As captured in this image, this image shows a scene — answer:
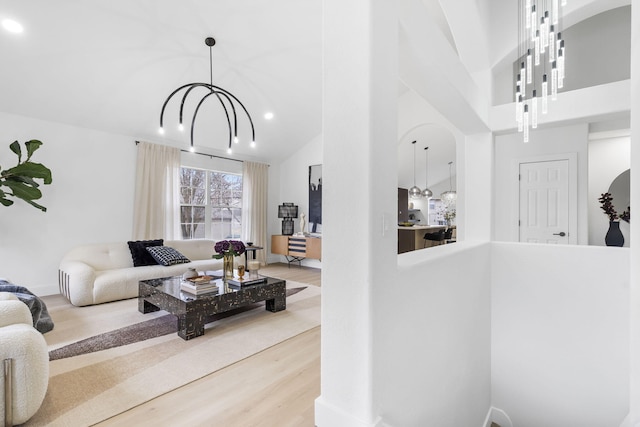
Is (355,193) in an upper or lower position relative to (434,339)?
upper

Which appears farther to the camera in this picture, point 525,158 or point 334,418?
point 525,158

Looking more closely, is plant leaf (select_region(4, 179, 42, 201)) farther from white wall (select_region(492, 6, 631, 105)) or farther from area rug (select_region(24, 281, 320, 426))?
white wall (select_region(492, 6, 631, 105))

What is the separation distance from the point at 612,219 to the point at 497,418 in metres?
3.28

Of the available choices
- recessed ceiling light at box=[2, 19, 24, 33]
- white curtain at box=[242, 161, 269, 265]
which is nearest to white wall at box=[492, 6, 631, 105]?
white curtain at box=[242, 161, 269, 265]

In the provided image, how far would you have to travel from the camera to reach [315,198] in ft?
22.4

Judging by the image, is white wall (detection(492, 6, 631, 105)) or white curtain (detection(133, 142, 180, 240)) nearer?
white wall (detection(492, 6, 631, 105))

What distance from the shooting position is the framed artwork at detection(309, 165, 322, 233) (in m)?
6.77

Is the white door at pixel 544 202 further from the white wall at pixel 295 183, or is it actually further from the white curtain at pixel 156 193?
the white curtain at pixel 156 193

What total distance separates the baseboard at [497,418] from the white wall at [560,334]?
4 cm

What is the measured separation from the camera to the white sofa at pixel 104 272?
379 cm

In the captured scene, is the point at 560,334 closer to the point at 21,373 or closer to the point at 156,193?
the point at 21,373

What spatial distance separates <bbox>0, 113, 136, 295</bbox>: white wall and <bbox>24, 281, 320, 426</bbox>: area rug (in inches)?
42.3

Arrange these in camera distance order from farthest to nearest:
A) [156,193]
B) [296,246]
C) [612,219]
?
[296,246] < [156,193] < [612,219]

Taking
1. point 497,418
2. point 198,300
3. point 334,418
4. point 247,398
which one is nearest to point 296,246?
point 198,300
